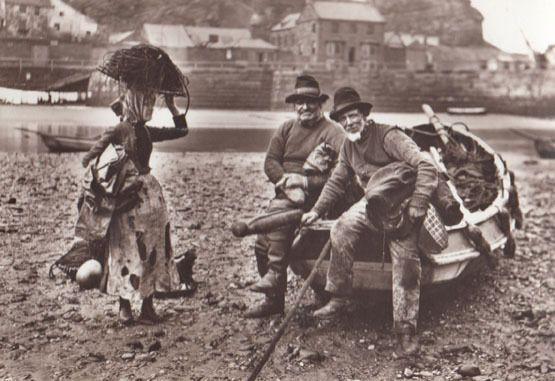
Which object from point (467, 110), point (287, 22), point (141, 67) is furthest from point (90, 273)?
point (467, 110)

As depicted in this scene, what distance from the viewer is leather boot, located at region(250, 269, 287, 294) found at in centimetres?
300

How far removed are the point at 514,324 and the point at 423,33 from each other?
1.76 meters

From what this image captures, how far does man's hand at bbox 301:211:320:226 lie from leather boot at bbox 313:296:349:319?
17.4 inches

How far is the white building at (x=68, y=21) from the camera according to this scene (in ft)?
10.5

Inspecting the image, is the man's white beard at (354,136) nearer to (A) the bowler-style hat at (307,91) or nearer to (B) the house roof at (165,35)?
(A) the bowler-style hat at (307,91)

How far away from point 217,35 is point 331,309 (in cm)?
161

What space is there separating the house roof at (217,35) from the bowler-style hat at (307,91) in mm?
593

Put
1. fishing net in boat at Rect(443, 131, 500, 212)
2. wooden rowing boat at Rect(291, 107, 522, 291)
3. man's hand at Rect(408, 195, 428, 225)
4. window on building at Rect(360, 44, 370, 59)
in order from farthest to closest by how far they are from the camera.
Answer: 1. fishing net in boat at Rect(443, 131, 500, 212)
2. window on building at Rect(360, 44, 370, 59)
3. wooden rowing boat at Rect(291, 107, 522, 291)
4. man's hand at Rect(408, 195, 428, 225)

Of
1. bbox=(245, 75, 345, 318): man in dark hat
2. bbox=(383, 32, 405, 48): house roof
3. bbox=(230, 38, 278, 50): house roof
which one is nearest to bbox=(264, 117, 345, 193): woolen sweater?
bbox=(245, 75, 345, 318): man in dark hat

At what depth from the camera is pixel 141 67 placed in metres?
2.64

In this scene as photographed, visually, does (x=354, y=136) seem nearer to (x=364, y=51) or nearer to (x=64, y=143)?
(x=364, y=51)

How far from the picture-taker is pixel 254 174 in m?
4.72

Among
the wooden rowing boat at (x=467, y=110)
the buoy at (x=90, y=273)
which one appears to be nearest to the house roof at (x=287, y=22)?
the buoy at (x=90, y=273)

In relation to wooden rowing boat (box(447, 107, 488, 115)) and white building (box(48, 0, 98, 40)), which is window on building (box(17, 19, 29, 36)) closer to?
white building (box(48, 0, 98, 40))
